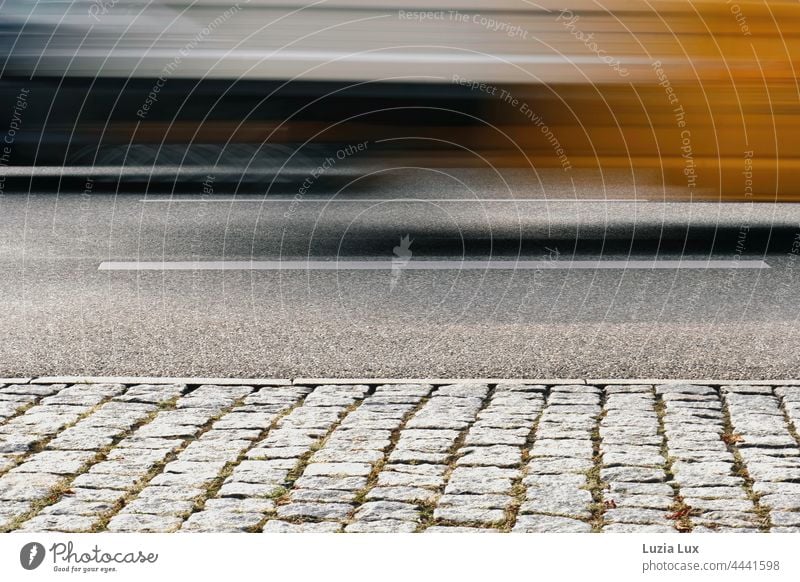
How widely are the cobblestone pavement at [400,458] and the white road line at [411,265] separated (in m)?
3.02

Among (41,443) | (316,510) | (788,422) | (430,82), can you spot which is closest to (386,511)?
(316,510)

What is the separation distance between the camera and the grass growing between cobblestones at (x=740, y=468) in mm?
4176

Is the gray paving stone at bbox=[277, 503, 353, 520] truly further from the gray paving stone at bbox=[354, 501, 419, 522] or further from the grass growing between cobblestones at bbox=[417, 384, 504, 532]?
the grass growing between cobblestones at bbox=[417, 384, 504, 532]

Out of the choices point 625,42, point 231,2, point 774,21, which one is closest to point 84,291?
point 231,2

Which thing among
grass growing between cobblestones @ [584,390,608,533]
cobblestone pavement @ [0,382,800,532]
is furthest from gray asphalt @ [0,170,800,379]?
grass growing between cobblestones @ [584,390,608,533]

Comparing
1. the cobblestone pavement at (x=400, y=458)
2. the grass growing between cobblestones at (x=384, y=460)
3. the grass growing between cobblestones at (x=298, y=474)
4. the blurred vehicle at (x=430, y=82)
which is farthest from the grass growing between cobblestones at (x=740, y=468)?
the blurred vehicle at (x=430, y=82)

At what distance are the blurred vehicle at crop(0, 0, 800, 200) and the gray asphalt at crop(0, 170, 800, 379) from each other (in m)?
0.65

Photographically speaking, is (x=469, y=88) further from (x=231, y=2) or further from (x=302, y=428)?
(x=302, y=428)

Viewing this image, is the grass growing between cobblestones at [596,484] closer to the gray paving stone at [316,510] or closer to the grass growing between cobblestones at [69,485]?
the gray paving stone at [316,510]

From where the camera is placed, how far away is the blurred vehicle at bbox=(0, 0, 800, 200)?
9781mm

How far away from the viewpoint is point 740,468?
4.71 m

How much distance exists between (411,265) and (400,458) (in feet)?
14.1

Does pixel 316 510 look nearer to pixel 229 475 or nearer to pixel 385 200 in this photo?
pixel 229 475

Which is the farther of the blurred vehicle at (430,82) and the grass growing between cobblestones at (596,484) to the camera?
the blurred vehicle at (430,82)
